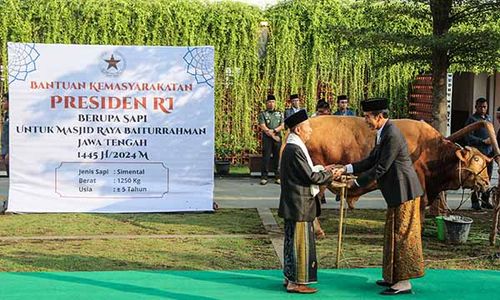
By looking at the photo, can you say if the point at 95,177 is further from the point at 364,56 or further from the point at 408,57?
the point at 364,56

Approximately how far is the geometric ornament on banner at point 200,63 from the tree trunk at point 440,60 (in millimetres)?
3414

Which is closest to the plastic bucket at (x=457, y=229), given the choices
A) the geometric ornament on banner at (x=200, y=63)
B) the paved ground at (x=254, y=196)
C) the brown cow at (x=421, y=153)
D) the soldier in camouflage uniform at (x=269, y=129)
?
the brown cow at (x=421, y=153)

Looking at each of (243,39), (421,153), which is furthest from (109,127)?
(243,39)

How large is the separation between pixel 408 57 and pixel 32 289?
7.12m

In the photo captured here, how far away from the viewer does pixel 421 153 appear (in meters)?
8.77

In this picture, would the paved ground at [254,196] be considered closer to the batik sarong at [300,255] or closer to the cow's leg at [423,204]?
the cow's leg at [423,204]

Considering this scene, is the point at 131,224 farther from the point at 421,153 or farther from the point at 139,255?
the point at 421,153

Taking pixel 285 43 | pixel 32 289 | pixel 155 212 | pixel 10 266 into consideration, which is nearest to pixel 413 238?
pixel 32 289

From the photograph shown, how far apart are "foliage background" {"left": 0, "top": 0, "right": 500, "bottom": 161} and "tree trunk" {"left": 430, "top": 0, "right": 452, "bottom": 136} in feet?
15.0

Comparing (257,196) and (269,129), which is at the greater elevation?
(269,129)

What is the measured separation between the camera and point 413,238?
6.43 meters

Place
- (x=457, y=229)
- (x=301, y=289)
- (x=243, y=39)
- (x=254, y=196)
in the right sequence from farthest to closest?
(x=243, y=39) < (x=254, y=196) < (x=457, y=229) < (x=301, y=289)

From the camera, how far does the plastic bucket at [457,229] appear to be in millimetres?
8586

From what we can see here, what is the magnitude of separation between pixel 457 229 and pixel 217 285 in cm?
358
